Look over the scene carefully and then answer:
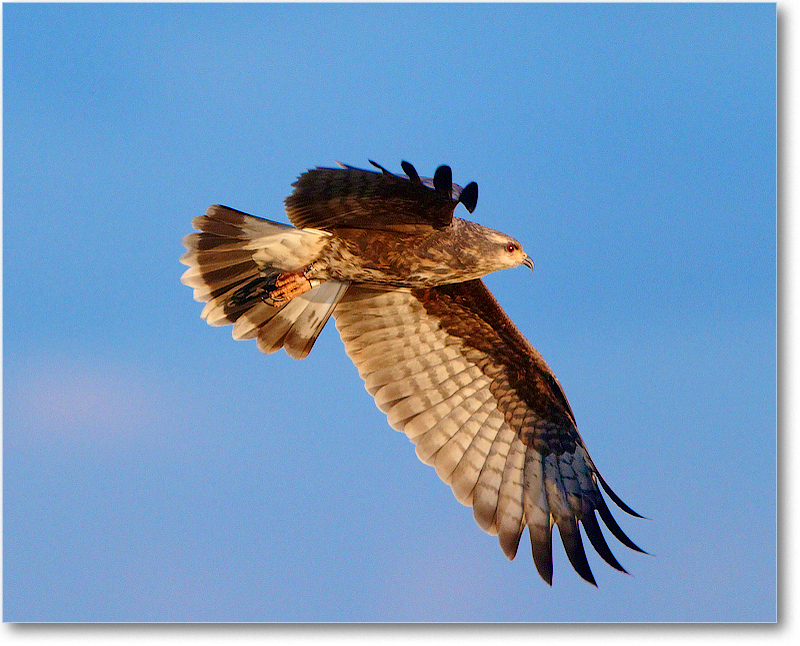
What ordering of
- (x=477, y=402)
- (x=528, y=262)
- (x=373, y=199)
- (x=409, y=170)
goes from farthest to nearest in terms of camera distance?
(x=477, y=402) → (x=528, y=262) → (x=373, y=199) → (x=409, y=170)

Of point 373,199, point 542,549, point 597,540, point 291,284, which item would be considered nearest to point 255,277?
point 291,284

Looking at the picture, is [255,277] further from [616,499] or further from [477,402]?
[616,499]

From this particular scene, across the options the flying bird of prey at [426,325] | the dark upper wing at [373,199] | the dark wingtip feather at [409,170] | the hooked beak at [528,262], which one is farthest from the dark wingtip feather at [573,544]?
the dark wingtip feather at [409,170]

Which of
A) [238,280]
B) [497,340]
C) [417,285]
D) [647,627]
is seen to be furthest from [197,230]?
[647,627]

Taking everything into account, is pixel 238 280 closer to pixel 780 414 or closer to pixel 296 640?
pixel 296 640

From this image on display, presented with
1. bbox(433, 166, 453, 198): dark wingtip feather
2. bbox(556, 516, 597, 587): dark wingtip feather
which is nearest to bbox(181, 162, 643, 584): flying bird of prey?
bbox(556, 516, 597, 587): dark wingtip feather

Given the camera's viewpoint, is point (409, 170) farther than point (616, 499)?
No

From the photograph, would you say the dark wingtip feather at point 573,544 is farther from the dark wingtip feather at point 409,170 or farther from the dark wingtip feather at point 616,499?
the dark wingtip feather at point 409,170

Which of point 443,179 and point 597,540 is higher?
point 443,179
